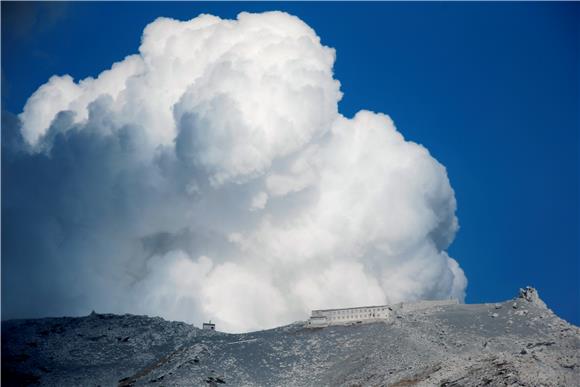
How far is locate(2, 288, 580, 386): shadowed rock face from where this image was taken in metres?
147

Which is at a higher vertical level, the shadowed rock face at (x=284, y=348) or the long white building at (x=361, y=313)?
the long white building at (x=361, y=313)

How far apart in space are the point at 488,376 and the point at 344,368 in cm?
4009

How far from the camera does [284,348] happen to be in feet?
567

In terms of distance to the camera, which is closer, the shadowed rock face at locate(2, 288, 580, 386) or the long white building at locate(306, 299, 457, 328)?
the shadowed rock face at locate(2, 288, 580, 386)

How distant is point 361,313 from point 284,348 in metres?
22.3

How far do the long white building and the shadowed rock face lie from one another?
12.0 feet

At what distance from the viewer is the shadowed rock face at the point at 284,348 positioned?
5778 inches

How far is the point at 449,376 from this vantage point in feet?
411

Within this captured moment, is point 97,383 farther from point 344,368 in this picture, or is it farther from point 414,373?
point 414,373

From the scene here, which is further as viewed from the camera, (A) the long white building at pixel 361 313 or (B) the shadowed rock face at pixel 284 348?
(A) the long white building at pixel 361 313

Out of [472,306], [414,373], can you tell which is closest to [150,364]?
[414,373]

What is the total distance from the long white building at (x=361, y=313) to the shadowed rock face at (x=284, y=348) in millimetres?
3672

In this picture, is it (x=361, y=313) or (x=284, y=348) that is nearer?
(x=284, y=348)

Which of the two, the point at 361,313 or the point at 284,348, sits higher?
the point at 361,313
